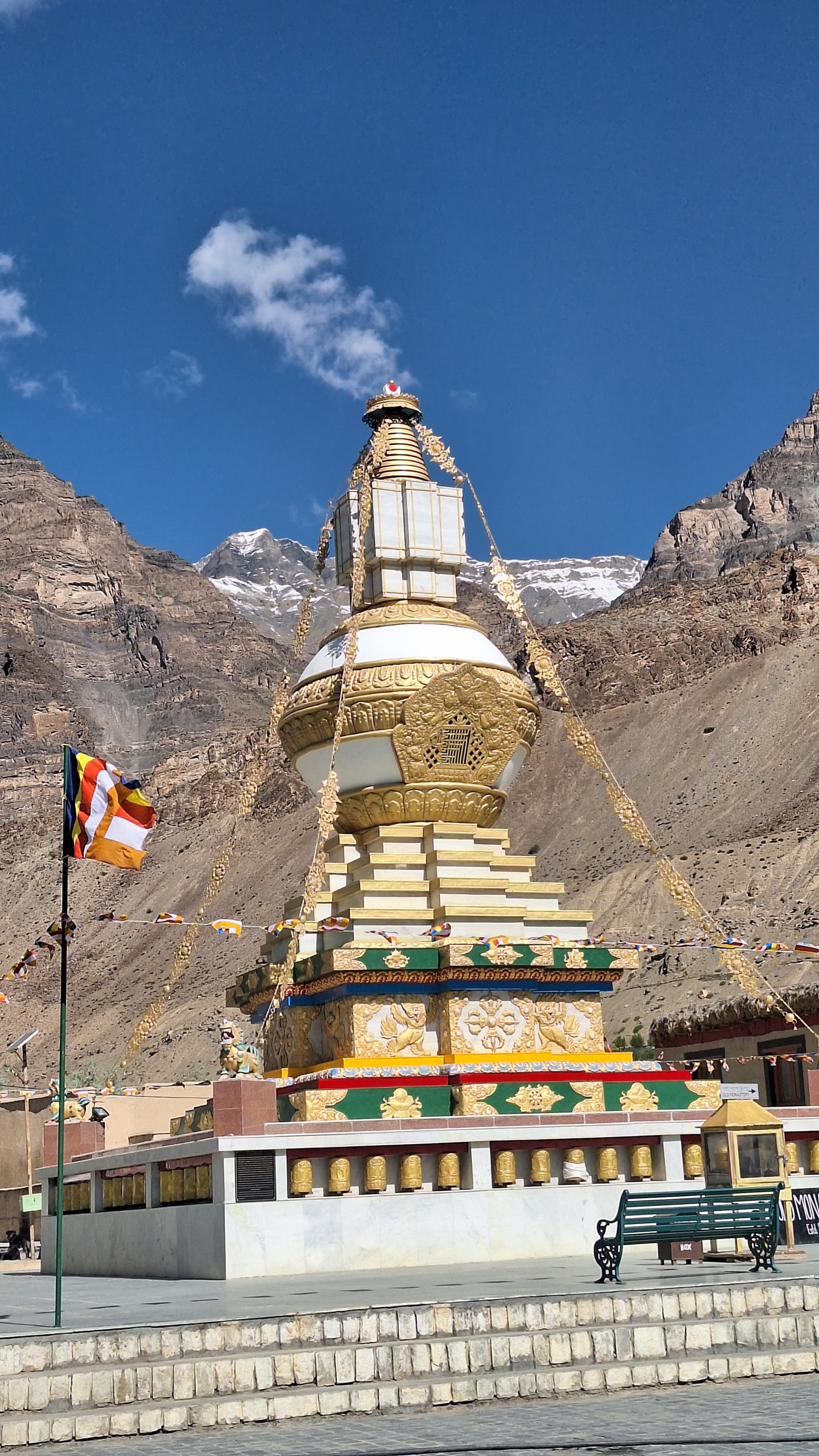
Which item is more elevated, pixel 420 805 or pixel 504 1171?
pixel 420 805

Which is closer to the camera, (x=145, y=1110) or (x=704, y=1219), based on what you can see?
(x=704, y=1219)

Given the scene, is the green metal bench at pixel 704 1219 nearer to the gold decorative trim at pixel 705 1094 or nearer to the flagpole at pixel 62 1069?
the flagpole at pixel 62 1069

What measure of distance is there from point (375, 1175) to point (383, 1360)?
8.09m

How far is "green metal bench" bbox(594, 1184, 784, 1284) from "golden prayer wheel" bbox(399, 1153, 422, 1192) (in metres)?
4.47

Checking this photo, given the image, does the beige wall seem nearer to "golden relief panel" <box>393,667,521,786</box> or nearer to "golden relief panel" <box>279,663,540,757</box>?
"golden relief panel" <box>279,663,540,757</box>

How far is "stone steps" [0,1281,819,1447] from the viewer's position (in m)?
10.7

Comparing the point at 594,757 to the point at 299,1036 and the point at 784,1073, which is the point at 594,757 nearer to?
the point at 299,1036

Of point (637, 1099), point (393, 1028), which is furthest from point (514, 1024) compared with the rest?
point (637, 1099)

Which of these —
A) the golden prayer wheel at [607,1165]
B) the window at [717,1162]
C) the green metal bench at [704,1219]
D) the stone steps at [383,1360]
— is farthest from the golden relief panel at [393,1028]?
the stone steps at [383,1360]

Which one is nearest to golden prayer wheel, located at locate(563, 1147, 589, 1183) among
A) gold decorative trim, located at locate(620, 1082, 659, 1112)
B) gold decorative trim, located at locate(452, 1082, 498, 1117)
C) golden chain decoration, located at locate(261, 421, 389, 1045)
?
gold decorative trim, located at locate(452, 1082, 498, 1117)

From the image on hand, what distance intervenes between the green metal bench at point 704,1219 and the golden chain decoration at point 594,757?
7690 millimetres

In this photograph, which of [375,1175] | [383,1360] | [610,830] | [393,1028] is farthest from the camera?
[610,830]

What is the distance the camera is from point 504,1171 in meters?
19.8

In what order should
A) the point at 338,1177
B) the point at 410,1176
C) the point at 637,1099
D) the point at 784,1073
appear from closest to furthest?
the point at 338,1177 → the point at 410,1176 → the point at 637,1099 → the point at 784,1073
